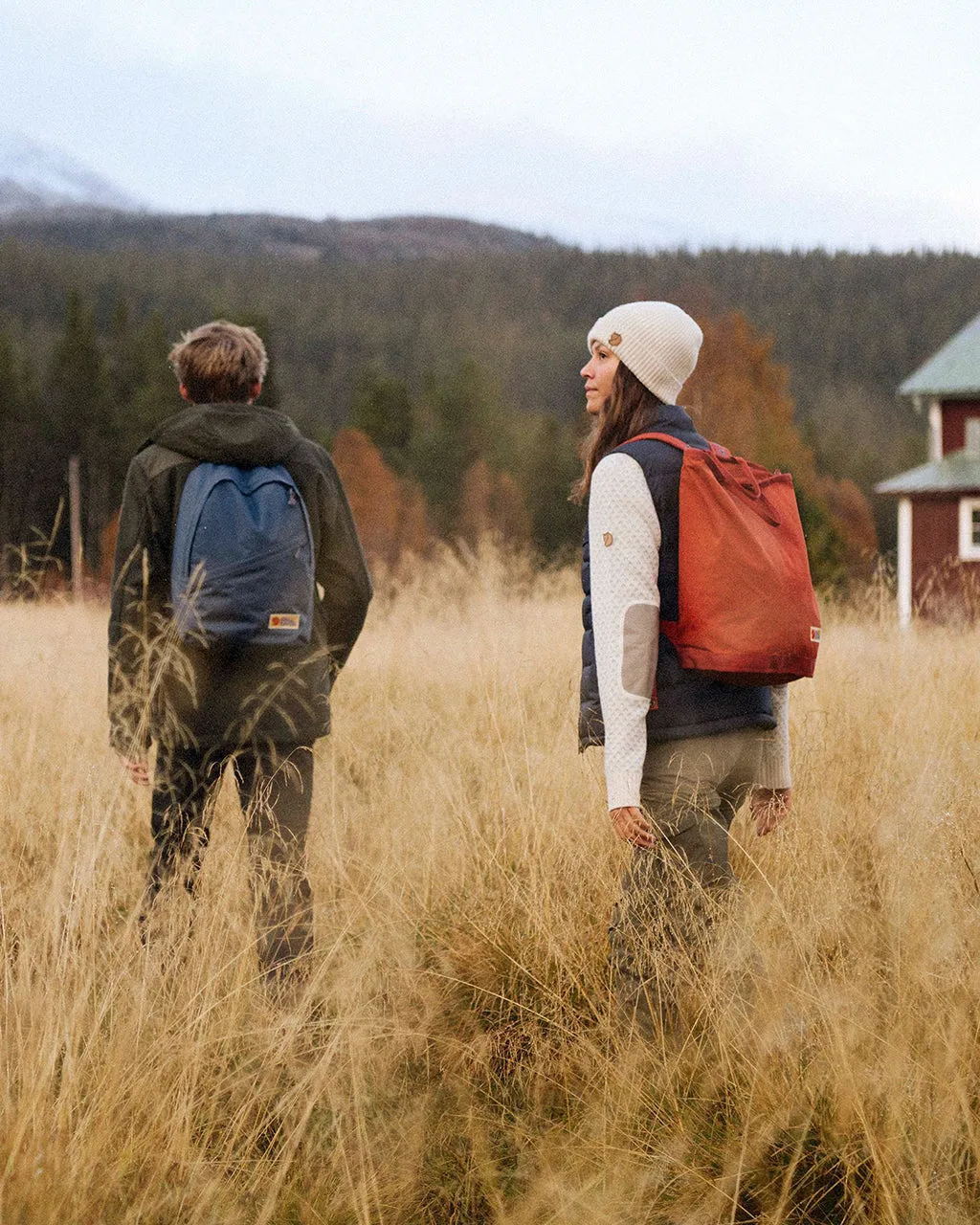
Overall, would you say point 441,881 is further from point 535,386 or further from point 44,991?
point 535,386

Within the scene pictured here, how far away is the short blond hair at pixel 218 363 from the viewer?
3154 millimetres

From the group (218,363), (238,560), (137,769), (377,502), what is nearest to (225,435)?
(218,363)

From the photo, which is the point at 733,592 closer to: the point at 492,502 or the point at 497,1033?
the point at 497,1033

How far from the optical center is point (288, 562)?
10.1 ft

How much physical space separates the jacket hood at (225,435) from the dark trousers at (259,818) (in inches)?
29.8

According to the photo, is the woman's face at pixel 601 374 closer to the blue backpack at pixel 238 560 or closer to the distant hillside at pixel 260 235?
the blue backpack at pixel 238 560

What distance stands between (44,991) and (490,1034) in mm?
1037

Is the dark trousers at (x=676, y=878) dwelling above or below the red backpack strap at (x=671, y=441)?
below

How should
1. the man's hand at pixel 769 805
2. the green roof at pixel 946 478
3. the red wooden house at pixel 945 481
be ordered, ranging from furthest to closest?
the red wooden house at pixel 945 481
the green roof at pixel 946 478
the man's hand at pixel 769 805

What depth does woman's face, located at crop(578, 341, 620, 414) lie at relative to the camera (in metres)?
2.72

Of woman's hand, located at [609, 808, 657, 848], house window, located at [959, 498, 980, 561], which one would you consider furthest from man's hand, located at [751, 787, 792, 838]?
house window, located at [959, 498, 980, 561]

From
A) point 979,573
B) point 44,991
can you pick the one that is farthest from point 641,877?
point 979,573

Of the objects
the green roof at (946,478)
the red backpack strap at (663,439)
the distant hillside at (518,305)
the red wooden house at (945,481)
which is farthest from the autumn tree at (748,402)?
the distant hillside at (518,305)

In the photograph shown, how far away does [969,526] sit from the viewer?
22.1m
